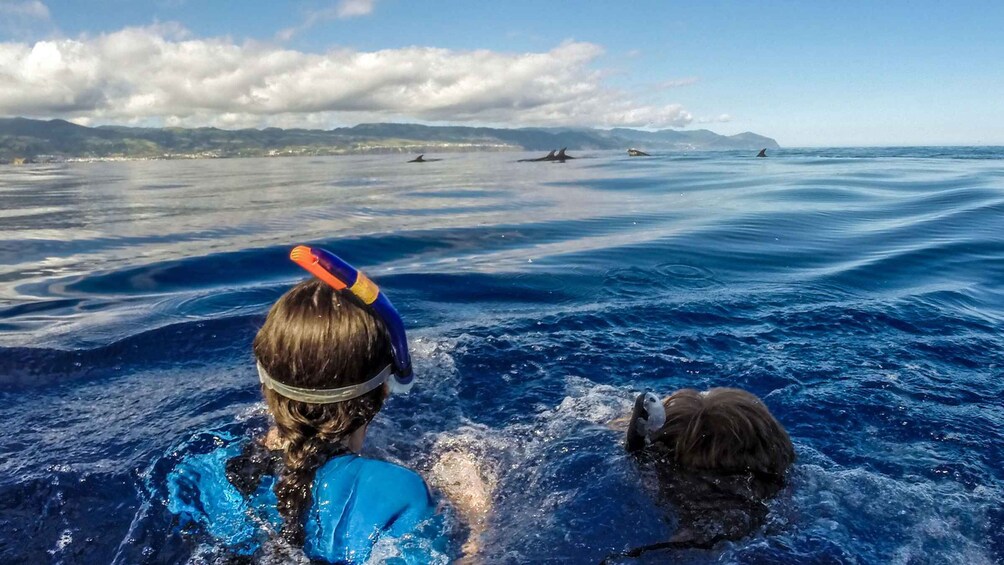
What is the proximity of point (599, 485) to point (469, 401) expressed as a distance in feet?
6.44

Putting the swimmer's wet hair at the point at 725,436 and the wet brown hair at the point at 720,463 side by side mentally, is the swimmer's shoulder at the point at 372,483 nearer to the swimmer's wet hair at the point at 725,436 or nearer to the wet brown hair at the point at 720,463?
the wet brown hair at the point at 720,463

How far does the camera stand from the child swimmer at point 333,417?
258 cm

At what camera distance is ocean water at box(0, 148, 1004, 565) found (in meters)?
3.54

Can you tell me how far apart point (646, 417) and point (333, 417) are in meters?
1.84

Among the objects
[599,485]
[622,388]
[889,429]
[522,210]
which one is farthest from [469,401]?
[522,210]

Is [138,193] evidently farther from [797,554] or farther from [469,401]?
[797,554]

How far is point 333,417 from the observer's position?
2721mm

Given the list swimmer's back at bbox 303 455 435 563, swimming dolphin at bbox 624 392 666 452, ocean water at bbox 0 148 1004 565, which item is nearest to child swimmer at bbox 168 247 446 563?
swimmer's back at bbox 303 455 435 563

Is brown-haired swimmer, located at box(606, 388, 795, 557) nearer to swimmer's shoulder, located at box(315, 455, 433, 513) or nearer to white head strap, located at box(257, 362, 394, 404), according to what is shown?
swimmer's shoulder, located at box(315, 455, 433, 513)

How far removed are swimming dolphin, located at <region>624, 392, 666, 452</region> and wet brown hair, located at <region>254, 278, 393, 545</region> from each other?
5.26ft

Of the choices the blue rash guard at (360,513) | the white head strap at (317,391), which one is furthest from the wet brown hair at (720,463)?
the white head strap at (317,391)

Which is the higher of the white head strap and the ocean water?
the white head strap

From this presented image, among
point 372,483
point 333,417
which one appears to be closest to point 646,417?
point 372,483

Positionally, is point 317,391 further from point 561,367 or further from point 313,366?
point 561,367
